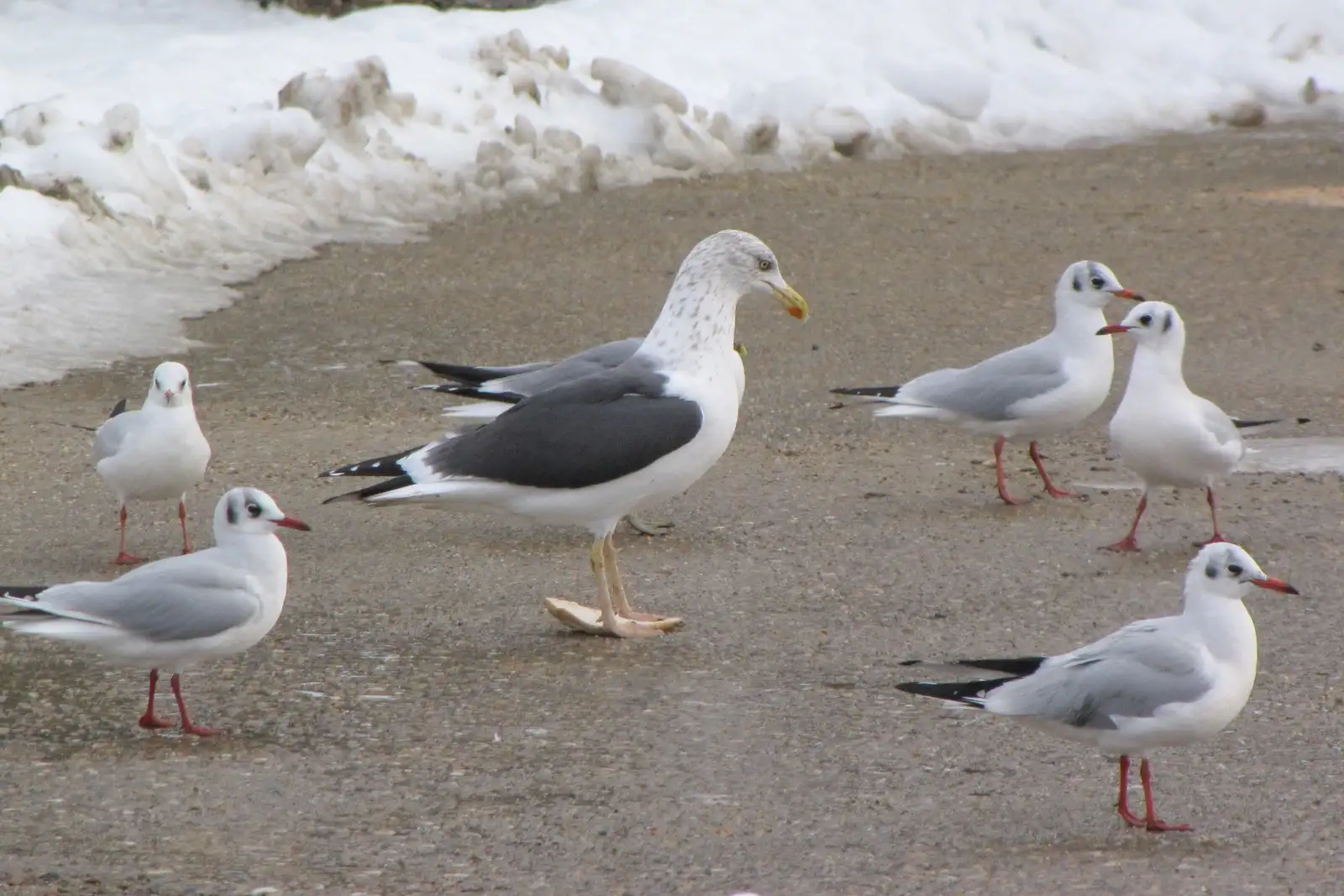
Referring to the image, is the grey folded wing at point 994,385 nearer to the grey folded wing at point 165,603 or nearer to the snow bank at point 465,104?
the grey folded wing at point 165,603

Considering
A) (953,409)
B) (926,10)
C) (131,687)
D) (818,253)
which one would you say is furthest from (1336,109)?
(131,687)

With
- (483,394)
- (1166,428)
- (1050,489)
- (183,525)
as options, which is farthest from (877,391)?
(183,525)

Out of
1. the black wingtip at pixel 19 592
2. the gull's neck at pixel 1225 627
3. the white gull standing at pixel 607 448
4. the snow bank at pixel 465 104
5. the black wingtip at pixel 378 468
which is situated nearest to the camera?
the gull's neck at pixel 1225 627

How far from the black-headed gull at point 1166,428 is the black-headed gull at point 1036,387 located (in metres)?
0.62

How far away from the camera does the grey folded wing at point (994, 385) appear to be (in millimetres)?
8047

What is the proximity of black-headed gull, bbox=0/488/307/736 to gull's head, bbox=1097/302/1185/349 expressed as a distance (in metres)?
3.56

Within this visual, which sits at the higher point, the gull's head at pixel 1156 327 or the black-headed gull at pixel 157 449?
the gull's head at pixel 1156 327

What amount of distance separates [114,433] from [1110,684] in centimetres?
405

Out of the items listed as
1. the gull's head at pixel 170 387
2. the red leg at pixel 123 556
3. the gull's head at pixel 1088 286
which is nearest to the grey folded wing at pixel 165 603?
the red leg at pixel 123 556

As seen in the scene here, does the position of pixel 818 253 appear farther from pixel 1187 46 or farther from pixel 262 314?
pixel 1187 46

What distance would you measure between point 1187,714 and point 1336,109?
12.6m

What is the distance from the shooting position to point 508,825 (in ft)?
15.0

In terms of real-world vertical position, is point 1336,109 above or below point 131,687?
above

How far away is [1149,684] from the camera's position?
179 inches
